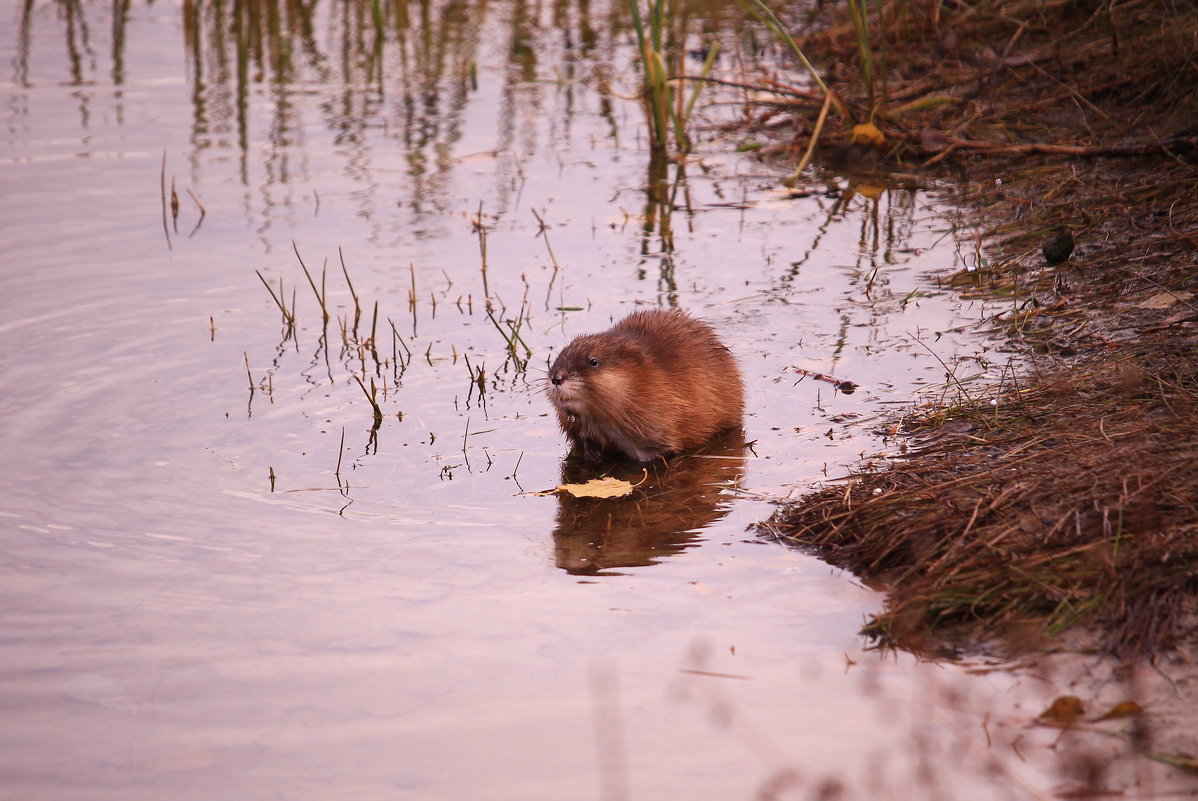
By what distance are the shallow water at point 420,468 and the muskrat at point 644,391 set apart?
0.22 metres

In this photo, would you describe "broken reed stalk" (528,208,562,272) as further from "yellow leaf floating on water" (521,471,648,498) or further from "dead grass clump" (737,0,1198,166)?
"yellow leaf floating on water" (521,471,648,498)

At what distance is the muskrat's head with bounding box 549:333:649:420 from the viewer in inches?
214

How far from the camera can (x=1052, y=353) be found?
19.0 feet

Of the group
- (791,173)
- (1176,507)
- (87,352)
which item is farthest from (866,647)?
(791,173)

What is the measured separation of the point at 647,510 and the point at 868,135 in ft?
16.7

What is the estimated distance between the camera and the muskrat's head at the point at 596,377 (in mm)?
5441

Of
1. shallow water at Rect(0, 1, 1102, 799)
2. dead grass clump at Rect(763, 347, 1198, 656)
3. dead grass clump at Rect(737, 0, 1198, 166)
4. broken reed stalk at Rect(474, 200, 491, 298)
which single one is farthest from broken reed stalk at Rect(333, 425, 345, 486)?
dead grass clump at Rect(737, 0, 1198, 166)

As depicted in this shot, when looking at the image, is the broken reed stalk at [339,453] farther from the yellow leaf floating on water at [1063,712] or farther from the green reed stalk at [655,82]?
the green reed stalk at [655,82]

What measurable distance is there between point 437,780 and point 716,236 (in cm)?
546

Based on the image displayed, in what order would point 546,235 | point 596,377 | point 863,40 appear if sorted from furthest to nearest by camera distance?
point 863,40 → point 546,235 → point 596,377

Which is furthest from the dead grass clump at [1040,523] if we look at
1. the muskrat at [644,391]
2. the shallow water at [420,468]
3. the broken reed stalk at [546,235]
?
the broken reed stalk at [546,235]

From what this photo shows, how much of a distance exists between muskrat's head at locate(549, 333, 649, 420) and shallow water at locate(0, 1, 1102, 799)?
1.14 feet

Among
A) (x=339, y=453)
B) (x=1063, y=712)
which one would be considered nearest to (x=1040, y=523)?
(x=1063, y=712)

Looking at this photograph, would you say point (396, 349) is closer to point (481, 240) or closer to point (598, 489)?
point (481, 240)
